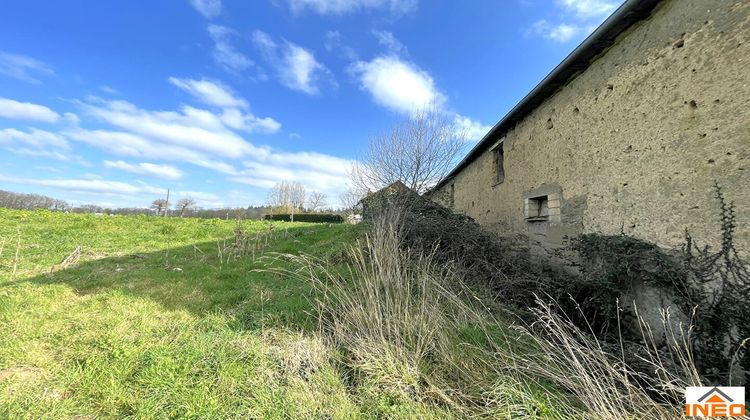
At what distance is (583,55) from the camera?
191 inches

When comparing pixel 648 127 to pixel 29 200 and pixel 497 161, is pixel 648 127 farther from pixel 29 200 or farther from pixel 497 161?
pixel 29 200

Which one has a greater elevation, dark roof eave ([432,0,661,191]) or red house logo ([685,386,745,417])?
dark roof eave ([432,0,661,191])

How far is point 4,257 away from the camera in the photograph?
801 centimetres

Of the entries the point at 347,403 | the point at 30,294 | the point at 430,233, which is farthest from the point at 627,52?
the point at 30,294

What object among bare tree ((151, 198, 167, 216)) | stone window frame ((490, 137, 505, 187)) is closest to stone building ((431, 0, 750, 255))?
stone window frame ((490, 137, 505, 187))

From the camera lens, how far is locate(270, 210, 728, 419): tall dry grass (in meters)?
2.26

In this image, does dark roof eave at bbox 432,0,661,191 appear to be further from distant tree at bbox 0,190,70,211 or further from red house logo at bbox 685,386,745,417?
distant tree at bbox 0,190,70,211

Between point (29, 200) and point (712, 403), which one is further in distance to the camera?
point (29, 200)

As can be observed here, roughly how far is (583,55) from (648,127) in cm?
161

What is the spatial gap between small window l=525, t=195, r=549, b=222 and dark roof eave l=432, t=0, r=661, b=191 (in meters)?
1.83

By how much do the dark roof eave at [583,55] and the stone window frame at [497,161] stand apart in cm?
85

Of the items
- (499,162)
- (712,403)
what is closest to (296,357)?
(712,403)

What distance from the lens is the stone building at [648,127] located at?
3.08 meters

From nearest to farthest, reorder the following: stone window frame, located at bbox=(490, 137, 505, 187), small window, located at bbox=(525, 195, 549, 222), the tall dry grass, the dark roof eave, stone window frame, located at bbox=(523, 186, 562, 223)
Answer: the tall dry grass, the dark roof eave, stone window frame, located at bbox=(523, 186, 562, 223), small window, located at bbox=(525, 195, 549, 222), stone window frame, located at bbox=(490, 137, 505, 187)
